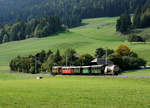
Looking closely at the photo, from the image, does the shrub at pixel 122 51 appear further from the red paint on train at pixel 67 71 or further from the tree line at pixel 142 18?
the tree line at pixel 142 18

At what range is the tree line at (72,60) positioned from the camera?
73.9 meters

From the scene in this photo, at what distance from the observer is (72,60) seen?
85688 millimetres

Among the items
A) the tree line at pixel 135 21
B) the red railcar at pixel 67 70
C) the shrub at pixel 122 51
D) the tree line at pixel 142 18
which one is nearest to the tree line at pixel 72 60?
the shrub at pixel 122 51

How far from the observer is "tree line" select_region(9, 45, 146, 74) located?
73875 millimetres

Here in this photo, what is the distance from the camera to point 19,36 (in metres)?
196

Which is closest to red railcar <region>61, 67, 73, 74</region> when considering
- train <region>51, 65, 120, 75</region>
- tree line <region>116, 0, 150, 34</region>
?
train <region>51, 65, 120, 75</region>

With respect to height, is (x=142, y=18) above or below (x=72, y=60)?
above

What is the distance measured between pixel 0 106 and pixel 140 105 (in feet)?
30.5

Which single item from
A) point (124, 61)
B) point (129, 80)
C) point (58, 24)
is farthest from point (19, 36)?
point (129, 80)

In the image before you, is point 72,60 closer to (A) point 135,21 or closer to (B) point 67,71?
(B) point 67,71

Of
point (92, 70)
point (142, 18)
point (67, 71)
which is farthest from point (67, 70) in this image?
point (142, 18)

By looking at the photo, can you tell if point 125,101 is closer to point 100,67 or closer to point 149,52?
point 100,67

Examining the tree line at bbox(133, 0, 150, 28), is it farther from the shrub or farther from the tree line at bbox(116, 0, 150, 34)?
the shrub

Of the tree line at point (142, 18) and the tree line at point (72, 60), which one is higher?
the tree line at point (142, 18)
